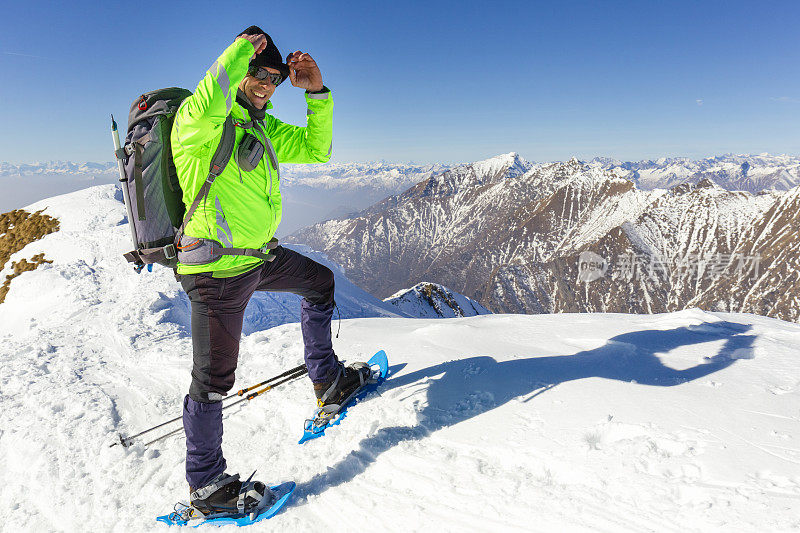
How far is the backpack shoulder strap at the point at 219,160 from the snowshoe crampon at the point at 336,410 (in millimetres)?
2927

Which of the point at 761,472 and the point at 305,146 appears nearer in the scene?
the point at 761,472

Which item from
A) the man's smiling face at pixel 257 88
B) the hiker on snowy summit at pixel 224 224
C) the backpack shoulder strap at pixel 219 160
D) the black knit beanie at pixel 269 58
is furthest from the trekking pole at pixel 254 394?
the black knit beanie at pixel 269 58

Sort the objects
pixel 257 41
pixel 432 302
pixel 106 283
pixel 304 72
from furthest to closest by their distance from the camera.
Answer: pixel 432 302
pixel 106 283
pixel 304 72
pixel 257 41

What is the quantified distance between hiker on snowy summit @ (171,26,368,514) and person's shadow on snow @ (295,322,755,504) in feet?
3.58

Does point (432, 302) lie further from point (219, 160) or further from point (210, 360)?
point (219, 160)

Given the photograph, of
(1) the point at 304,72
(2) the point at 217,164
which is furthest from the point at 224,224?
(1) the point at 304,72

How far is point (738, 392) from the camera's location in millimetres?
4555

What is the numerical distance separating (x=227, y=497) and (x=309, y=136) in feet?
13.1

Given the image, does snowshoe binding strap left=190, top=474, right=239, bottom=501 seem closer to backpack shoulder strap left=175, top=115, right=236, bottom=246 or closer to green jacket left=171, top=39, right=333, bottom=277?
green jacket left=171, top=39, right=333, bottom=277

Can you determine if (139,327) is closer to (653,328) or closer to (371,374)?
(371,374)

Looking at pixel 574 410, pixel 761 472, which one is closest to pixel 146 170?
pixel 574 410

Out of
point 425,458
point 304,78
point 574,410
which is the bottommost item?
point 425,458

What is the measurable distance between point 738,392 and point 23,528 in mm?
7610

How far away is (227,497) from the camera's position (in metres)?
3.84
